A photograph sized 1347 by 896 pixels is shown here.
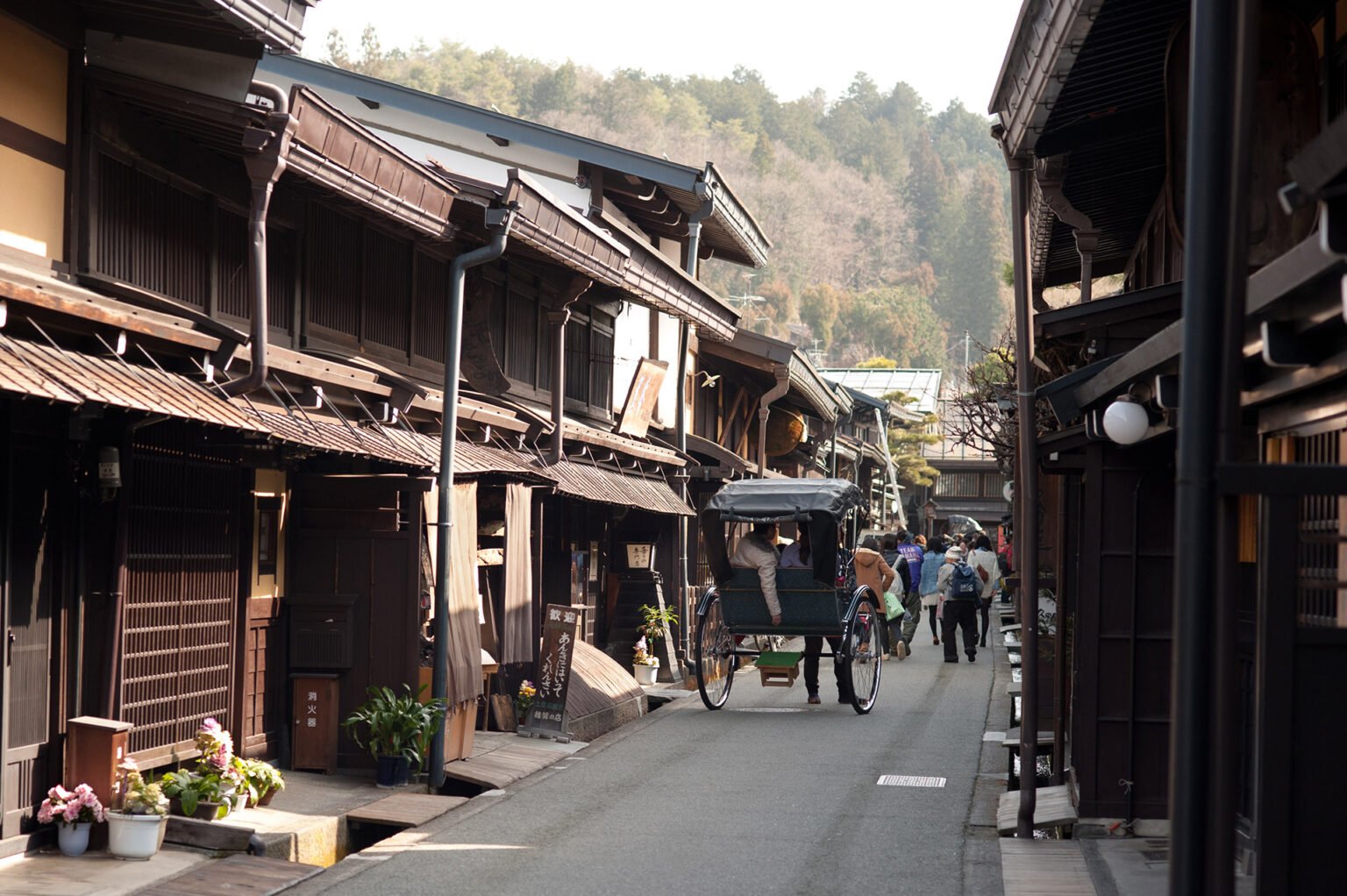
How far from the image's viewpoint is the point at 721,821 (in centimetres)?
1133

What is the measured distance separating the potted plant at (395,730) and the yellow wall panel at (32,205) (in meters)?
4.76

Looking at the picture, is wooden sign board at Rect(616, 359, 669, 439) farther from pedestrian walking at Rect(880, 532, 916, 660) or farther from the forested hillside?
the forested hillside

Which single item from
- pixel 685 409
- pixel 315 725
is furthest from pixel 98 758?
pixel 685 409

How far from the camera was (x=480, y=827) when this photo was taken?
36.3ft

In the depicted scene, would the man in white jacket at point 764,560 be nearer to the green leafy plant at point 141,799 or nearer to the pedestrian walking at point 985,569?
the pedestrian walking at point 985,569

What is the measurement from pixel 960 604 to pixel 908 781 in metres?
11.5

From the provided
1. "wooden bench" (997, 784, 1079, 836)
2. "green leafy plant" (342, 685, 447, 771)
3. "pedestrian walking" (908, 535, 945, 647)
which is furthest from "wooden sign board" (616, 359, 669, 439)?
"wooden bench" (997, 784, 1079, 836)

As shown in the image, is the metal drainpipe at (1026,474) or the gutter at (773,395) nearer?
the metal drainpipe at (1026,474)

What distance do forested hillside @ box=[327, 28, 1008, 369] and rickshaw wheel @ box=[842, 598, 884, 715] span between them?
69745mm

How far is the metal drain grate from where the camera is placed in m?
13.1

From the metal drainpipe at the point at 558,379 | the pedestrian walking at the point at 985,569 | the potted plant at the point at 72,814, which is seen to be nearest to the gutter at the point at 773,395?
the pedestrian walking at the point at 985,569

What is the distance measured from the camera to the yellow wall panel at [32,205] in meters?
9.03

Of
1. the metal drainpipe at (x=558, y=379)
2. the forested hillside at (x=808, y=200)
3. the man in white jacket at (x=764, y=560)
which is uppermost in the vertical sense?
the forested hillside at (x=808, y=200)

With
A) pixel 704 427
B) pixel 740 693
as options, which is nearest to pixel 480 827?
pixel 740 693
